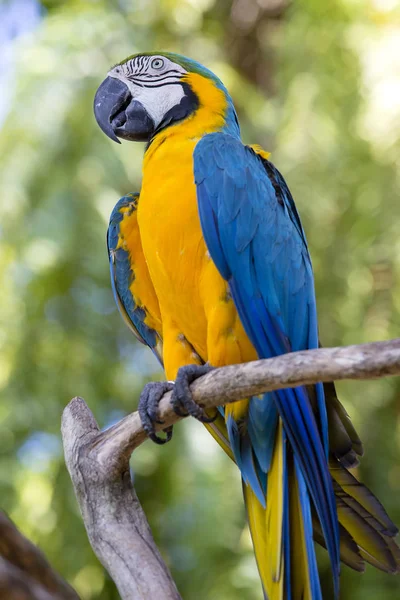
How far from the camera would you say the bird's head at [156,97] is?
5.31ft

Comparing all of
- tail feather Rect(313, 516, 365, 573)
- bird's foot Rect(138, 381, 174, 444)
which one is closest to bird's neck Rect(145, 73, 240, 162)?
bird's foot Rect(138, 381, 174, 444)

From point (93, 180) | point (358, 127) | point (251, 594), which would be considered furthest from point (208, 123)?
point (251, 594)

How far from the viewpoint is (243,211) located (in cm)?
143

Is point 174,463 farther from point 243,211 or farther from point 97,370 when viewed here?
point 243,211

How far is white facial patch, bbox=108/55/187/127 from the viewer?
1.63 metres

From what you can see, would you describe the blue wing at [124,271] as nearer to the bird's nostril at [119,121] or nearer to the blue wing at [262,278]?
the bird's nostril at [119,121]

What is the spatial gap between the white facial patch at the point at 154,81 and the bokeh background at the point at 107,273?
0.44 metres

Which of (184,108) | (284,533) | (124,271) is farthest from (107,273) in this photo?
(284,533)

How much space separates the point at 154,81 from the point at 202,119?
174 mm

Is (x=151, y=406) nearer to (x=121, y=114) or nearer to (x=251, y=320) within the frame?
(x=251, y=320)

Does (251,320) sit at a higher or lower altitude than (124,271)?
lower

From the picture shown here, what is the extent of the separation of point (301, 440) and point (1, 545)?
22.1 inches

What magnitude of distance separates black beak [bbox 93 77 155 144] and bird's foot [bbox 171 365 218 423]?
2.09ft

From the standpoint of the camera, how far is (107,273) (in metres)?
2.11
